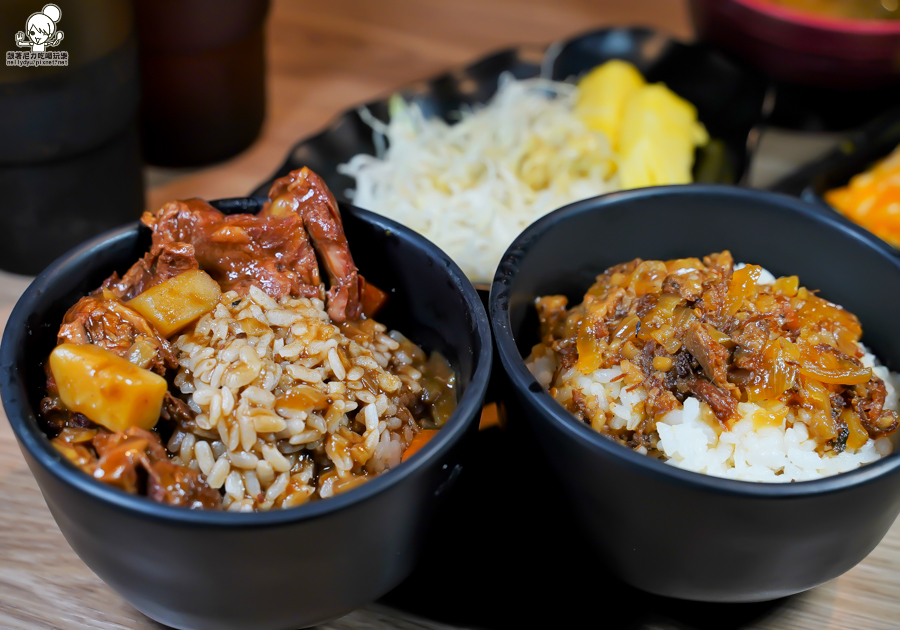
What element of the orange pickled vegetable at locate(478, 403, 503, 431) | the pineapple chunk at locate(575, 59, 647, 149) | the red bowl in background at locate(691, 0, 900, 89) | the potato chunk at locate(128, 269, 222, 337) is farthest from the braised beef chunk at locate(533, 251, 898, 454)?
the red bowl in background at locate(691, 0, 900, 89)

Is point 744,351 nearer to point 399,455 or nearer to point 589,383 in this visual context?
point 589,383

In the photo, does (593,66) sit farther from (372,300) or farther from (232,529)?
(232,529)

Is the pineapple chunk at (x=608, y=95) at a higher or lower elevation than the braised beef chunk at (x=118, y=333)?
lower

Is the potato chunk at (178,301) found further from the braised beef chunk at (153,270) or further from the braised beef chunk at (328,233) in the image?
the braised beef chunk at (328,233)

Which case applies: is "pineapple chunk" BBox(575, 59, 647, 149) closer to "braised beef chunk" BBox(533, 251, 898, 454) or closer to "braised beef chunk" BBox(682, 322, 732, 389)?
"braised beef chunk" BBox(533, 251, 898, 454)

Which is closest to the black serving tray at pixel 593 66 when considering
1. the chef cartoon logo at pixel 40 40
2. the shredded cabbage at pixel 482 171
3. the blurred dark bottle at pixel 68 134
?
the shredded cabbage at pixel 482 171
